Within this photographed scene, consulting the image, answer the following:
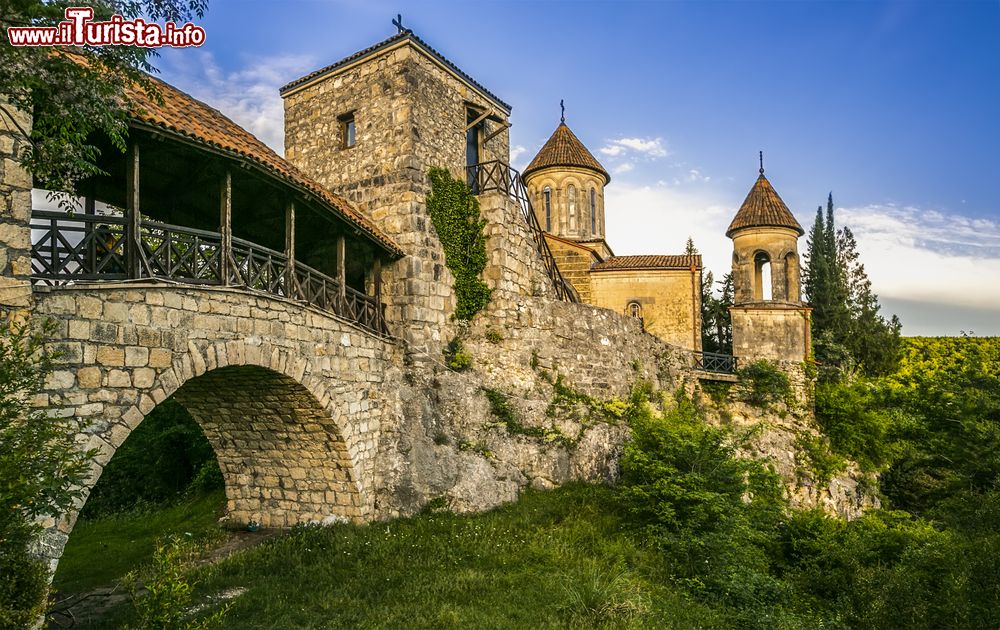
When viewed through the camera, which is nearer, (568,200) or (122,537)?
(122,537)

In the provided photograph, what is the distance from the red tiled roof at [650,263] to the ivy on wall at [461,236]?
37.0 feet

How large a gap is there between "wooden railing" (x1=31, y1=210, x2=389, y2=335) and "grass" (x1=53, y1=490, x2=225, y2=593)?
516cm

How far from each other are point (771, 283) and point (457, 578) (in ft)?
63.5

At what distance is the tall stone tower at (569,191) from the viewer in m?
27.4

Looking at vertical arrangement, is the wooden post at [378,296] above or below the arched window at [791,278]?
below

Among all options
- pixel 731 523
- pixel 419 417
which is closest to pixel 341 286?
pixel 419 417

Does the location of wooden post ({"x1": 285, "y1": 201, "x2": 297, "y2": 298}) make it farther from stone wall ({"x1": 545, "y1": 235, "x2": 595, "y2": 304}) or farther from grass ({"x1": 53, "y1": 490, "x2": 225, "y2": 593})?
stone wall ({"x1": 545, "y1": 235, "x2": 595, "y2": 304})

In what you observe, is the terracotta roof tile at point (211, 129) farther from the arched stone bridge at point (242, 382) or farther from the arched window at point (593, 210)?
the arched window at point (593, 210)

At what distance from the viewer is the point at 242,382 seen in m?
9.95

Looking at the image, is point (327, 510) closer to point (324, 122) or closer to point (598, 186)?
point (324, 122)

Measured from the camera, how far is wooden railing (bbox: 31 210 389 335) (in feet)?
21.5

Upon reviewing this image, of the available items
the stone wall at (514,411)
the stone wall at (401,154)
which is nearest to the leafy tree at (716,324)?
the stone wall at (514,411)

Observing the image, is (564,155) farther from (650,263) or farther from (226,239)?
(226,239)

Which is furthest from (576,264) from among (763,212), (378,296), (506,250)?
(378,296)
